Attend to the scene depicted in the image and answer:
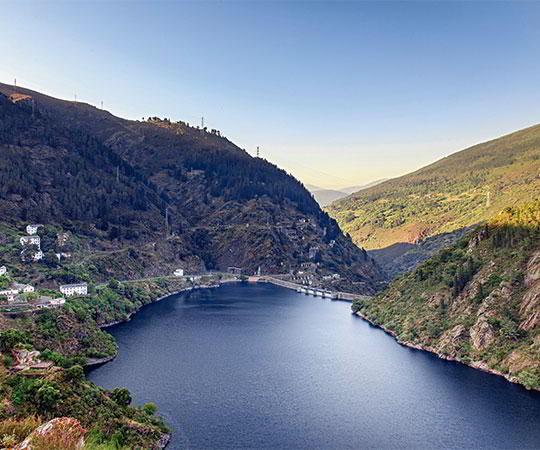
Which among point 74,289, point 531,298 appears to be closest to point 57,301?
point 74,289

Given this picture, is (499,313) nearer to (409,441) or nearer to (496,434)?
(496,434)

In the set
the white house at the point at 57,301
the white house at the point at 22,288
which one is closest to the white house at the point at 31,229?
the white house at the point at 22,288

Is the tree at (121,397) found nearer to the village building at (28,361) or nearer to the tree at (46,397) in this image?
the village building at (28,361)

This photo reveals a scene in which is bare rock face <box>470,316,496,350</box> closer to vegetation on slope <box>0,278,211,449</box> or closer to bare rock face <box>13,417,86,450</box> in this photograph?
vegetation on slope <box>0,278,211,449</box>

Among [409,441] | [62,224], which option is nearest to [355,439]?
[409,441]

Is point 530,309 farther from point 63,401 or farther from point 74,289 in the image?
point 74,289

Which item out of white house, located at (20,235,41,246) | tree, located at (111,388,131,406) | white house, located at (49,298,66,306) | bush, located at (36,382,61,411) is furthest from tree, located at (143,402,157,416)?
white house, located at (20,235,41,246)
